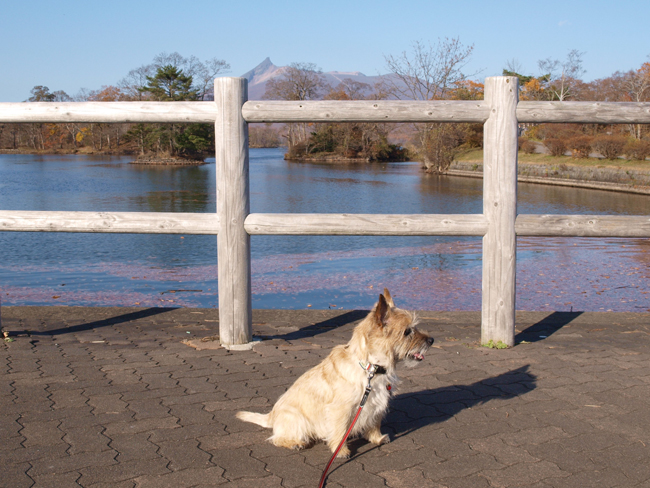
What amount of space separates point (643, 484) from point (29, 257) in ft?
43.6

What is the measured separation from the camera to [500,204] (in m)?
5.16

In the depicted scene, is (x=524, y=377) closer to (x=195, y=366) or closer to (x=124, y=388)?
(x=195, y=366)

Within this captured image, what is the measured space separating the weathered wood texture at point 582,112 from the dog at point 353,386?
2793mm

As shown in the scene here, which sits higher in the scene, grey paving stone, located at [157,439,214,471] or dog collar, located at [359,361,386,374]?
dog collar, located at [359,361,386,374]

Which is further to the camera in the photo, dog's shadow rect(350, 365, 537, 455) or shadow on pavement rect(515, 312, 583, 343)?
shadow on pavement rect(515, 312, 583, 343)

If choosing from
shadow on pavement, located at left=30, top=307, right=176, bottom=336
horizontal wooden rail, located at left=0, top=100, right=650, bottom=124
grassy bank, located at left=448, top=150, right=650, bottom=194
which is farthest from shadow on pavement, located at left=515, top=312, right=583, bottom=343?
grassy bank, located at left=448, top=150, right=650, bottom=194

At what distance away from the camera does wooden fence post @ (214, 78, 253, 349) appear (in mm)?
5113

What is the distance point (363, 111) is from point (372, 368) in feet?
8.94

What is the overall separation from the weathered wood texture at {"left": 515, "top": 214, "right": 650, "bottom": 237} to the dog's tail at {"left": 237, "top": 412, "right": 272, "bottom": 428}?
9.84ft

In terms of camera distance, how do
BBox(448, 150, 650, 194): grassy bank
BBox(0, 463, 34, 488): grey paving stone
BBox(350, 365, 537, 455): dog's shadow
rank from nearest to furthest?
1. BBox(0, 463, 34, 488): grey paving stone
2. BBox(350, 365, 537, 455): dog's shadow
3. BBox(448, 150, 650, 194): grassy bank

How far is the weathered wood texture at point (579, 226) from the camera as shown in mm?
5234

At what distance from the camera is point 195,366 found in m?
4.79

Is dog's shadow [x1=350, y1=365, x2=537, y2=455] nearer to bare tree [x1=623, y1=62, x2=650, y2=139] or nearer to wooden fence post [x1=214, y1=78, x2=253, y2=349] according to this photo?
wooden fence post [x1=214, y1=78, x2=253, y2=349]

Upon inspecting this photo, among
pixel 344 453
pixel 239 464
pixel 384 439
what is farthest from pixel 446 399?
pixel 239 464
